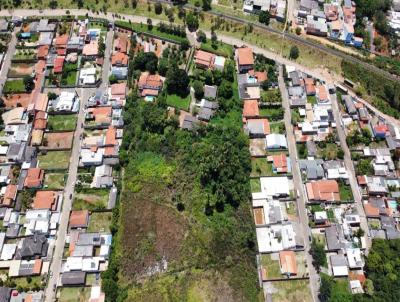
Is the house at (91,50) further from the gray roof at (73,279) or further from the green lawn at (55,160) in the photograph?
the gray roof at (73,279)

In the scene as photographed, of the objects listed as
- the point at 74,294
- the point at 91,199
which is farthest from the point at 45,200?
the point at 74,294

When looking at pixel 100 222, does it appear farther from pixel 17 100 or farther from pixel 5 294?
pixel 17 100

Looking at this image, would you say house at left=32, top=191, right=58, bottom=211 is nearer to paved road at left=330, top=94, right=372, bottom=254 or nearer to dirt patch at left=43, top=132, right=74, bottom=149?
dirt patch at left=43, top=132, right=74, bottom=149

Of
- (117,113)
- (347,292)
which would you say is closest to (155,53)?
(117,113)

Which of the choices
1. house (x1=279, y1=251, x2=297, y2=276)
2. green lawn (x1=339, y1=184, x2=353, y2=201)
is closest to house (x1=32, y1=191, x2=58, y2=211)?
house (x1=279, y1=251, x2=297, y2=276)

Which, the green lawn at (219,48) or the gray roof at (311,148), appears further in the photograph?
the green lawn at (219,48)

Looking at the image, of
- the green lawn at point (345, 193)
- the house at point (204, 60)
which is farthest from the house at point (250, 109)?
the green lawn at point (345, 193)
